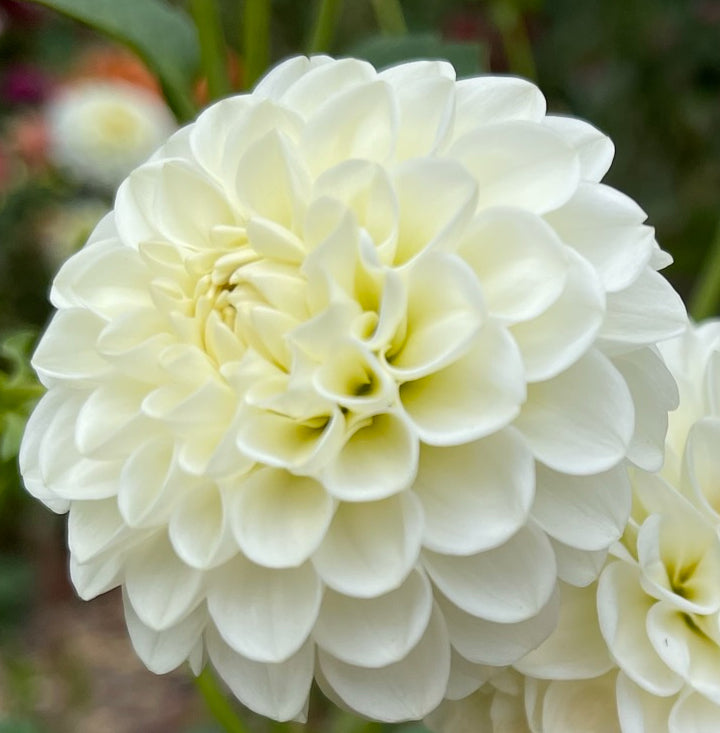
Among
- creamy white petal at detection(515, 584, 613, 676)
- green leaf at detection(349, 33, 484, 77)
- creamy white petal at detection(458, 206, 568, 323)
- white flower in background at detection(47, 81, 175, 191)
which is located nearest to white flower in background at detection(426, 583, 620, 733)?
creamy white petal at detection(515, 584, 613, 676)

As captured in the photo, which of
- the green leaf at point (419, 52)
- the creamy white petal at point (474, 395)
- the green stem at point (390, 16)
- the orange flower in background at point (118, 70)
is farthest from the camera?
the orange flower in background at point (118, 70)

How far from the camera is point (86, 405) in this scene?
12.4 inches

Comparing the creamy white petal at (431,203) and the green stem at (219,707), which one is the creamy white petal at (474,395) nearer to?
the creamy white petal at (431,203)

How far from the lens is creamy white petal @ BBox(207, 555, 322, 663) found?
0.29 meters

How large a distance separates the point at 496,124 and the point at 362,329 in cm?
7

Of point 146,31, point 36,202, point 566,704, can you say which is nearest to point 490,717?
point 566,704

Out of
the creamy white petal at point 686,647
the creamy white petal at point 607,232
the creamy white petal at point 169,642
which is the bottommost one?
the creamy white petal at point 169,642

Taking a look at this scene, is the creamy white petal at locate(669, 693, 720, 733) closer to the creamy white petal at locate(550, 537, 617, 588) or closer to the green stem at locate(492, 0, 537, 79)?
the creamy white petal at locate(550, 537, 617, 588)

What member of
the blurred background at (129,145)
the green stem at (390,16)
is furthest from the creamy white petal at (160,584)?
the blurred background at (129,145)

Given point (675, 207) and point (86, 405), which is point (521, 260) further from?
point (675, 207)

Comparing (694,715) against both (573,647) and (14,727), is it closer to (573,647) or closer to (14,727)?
(573,647)

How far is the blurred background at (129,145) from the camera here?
125 cm

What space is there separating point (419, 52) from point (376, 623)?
366mm

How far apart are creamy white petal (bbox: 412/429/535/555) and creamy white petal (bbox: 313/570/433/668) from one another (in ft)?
0.06
